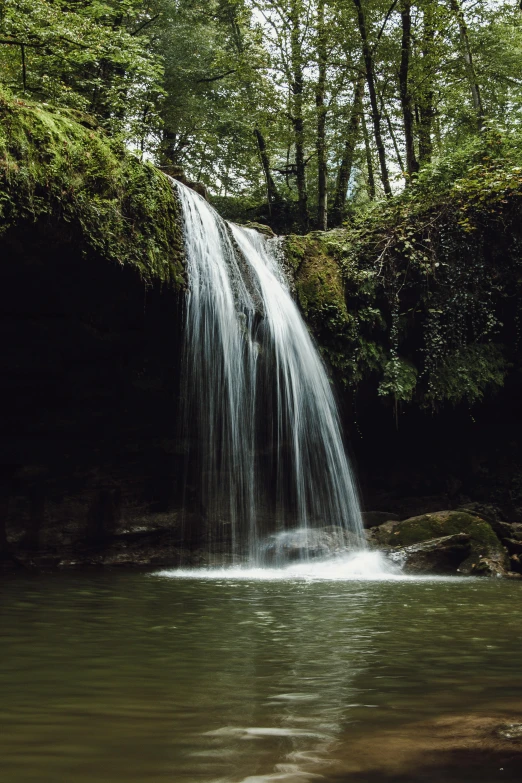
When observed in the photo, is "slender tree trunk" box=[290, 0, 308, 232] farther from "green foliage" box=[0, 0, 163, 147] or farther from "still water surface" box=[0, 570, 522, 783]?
"still water surface" box=[0, 570, 522, 783]

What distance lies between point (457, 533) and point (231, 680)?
7282 millimetres

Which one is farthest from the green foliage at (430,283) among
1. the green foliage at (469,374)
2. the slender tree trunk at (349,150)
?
the slender tree trunk at (349,150)

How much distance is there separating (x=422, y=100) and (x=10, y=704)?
1589 cm

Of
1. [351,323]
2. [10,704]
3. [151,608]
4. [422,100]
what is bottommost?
[151,608]

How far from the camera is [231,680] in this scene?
3154 mm

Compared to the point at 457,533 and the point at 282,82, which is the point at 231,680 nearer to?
the point at 457,533

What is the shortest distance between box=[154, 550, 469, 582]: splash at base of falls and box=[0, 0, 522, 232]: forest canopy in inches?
251

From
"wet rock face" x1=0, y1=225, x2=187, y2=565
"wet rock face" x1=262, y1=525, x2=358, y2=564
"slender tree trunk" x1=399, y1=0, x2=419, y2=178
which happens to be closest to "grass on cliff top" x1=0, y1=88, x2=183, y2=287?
"wet rock face" x1=0, y1=225, x2=187, y2=565

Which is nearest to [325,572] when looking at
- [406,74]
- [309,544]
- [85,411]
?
[309,544]

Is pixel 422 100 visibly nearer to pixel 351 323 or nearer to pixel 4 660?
pixel 351 323

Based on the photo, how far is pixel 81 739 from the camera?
225 centimetres

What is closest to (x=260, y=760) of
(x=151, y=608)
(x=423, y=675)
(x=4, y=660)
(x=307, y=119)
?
(x=423, y=675)

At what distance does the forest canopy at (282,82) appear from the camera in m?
11.9

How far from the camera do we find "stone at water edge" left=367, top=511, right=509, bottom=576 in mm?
9023
